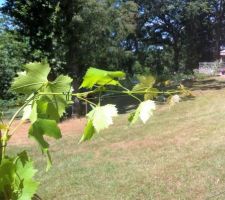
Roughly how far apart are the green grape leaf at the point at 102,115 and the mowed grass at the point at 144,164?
4621 mm

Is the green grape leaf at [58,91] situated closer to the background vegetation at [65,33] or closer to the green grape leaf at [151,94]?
the green grape leaf at [151,94]

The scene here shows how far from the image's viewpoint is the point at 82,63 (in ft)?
53.8

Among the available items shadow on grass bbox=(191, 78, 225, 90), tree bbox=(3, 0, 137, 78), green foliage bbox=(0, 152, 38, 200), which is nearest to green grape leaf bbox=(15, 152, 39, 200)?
green foliage bbox=(0, 152, 38, 200)


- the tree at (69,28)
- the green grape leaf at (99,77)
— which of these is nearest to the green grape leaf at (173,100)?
the green grape leaf at (99,77)

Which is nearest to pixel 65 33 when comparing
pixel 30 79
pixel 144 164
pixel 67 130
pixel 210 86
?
pixel 67 130

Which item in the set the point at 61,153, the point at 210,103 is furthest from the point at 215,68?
the point at 61,153

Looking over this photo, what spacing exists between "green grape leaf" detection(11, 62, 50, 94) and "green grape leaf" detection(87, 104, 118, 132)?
0.32ft

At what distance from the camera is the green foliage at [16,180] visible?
579 mm

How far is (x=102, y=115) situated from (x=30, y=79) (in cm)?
13

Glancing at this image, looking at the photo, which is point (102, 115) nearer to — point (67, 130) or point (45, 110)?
point (45, 110)

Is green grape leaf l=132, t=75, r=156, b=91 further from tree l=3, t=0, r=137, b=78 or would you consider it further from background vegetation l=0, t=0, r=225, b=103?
tree l=3, t=0, r=137, b=78

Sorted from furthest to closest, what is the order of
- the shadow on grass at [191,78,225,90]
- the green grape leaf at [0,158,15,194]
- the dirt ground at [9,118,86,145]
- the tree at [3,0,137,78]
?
the shadow on grass at [191,78,225,90], the tree at [3,0,137,78], the dirt ground at [9,118,86,145], the green grape leaf at [0,158,15,194]

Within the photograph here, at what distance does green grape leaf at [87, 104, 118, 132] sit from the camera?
581mm

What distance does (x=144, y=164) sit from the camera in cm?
784
